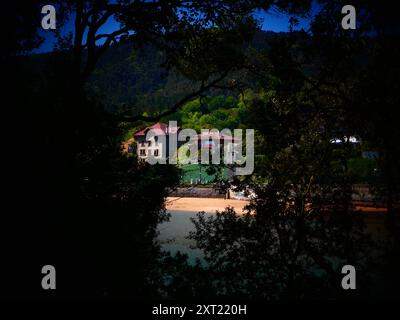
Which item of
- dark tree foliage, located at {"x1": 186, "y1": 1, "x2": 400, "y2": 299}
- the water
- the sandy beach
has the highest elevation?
dark tree foliage, located at {"x1": 186, "y1": 1, "x2": 400, "y2": 299}

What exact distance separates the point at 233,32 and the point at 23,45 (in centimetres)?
503

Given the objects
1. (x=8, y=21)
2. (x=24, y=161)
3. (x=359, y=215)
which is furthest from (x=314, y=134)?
(x=8, y=21)

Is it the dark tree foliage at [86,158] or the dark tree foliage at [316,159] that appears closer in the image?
the dark tree foliage at [86,158]

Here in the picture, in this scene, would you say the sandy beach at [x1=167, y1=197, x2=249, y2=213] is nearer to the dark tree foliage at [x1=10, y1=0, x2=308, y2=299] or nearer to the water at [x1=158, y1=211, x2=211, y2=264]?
the water at [x1=158, y1=211, x2=211, y2=264]

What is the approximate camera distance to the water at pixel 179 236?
1888 centimetres

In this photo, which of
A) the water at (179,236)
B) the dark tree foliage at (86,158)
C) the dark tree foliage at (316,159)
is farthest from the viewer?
the water at (179,236)

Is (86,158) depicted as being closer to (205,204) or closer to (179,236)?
(179,236)

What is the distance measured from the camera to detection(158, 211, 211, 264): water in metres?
Result: 18.9

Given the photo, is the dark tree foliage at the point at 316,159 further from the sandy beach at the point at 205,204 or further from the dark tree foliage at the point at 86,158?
the sandy beach at the point at 205,204

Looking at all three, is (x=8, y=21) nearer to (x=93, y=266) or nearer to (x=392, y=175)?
(x=93, y=266)

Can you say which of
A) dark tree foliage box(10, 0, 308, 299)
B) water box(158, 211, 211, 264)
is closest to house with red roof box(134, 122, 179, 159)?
water box(158, 211, 211, 264)

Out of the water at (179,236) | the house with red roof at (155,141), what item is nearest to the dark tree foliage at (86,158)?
the water at (179,236)

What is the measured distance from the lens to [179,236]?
75.4 ft

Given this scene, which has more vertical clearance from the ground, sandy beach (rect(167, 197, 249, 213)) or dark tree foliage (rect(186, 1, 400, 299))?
dark tree foliage (rect(186, 1, 400, 299))
